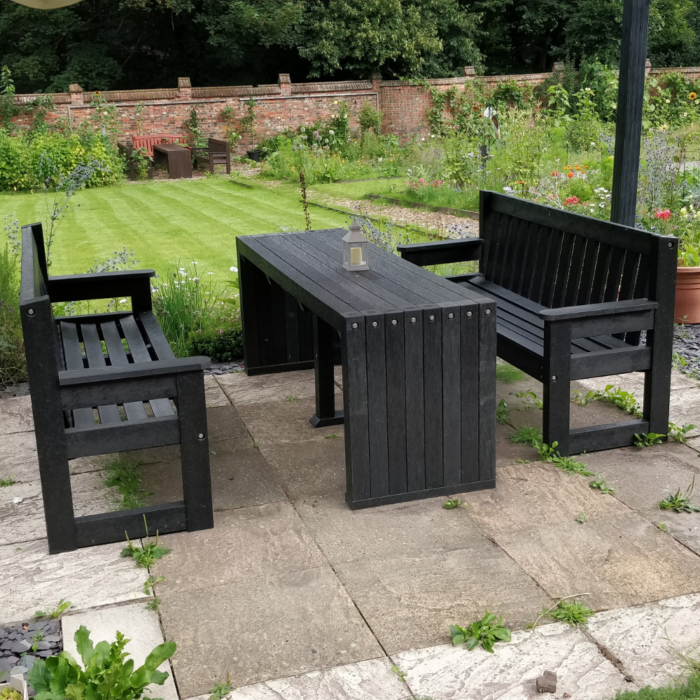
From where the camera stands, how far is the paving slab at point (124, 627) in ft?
Answer: 8.95

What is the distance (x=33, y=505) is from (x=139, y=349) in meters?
0.92

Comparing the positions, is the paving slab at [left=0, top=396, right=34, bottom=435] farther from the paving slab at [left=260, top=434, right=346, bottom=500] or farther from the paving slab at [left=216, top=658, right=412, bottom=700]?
the paving slab at [left=216, top=658, right=412, bottom=700]

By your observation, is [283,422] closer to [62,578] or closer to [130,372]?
[130,372]

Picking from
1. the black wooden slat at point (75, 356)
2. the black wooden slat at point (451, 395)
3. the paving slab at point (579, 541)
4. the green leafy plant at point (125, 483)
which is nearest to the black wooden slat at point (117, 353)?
the black wooden slat at point (75, 356)

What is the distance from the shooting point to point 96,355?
4277 millimetres

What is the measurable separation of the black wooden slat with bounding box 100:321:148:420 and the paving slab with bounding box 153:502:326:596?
1.63 ft

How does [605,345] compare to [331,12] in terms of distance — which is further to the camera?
[331,12]

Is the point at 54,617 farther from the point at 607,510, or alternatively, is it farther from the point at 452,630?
the point at 607,510

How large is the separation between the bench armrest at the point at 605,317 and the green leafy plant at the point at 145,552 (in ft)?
6.09

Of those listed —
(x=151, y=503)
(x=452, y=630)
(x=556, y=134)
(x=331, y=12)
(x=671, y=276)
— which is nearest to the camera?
(x=452, y=630)

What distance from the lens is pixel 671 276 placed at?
13.3 ft

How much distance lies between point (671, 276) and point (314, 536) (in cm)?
200

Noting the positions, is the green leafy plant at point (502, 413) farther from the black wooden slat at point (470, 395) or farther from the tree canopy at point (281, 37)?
the tree canopy at point (281, 37)

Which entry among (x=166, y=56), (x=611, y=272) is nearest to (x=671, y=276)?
(x=611, y=272)
